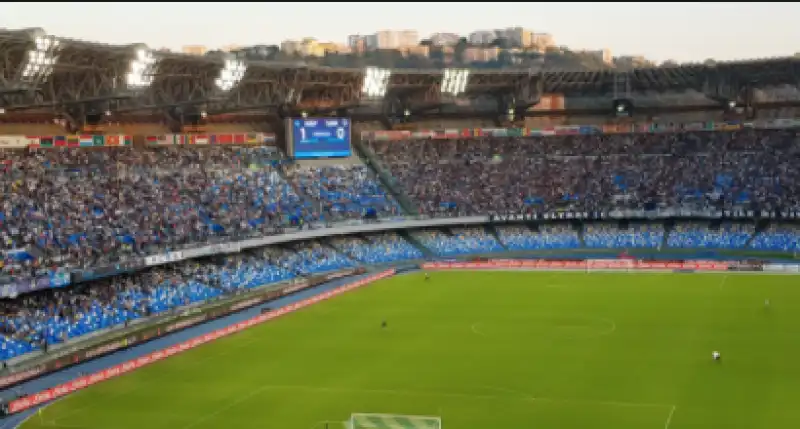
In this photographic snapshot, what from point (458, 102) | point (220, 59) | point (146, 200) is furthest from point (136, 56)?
point (458, 102)

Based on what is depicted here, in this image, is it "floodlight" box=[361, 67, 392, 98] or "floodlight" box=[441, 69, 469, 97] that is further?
"floodlight" box=[441, 69, 469, 97]

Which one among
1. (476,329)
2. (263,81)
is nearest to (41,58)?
(263,81)

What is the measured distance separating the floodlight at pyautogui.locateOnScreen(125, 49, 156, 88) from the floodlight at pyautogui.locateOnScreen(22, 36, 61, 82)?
5.22 m

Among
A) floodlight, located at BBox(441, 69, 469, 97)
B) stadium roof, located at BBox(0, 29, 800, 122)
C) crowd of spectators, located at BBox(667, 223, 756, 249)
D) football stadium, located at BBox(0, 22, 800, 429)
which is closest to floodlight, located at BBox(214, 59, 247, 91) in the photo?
stadium roof, located at BBox(0, 29, 800, 122)

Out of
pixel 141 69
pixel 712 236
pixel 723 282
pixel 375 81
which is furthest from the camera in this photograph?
pixel 712 236

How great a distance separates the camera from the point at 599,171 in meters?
90.4

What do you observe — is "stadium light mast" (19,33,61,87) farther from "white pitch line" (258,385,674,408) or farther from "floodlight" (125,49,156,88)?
"white pitch line" (258,385,674,408)

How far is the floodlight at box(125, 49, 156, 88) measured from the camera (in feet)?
178

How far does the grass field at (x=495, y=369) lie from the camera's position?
32.2 m

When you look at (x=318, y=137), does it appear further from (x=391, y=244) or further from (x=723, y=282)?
(x=723, y=282)

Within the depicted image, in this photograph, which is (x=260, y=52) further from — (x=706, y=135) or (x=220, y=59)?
(x=706, y=135)

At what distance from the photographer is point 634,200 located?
85625 mm

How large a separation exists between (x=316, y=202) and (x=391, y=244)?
8.52 meters

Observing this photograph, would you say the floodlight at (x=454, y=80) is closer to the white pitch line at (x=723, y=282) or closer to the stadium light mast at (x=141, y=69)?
the white pitch line at (x=723, y=282)
